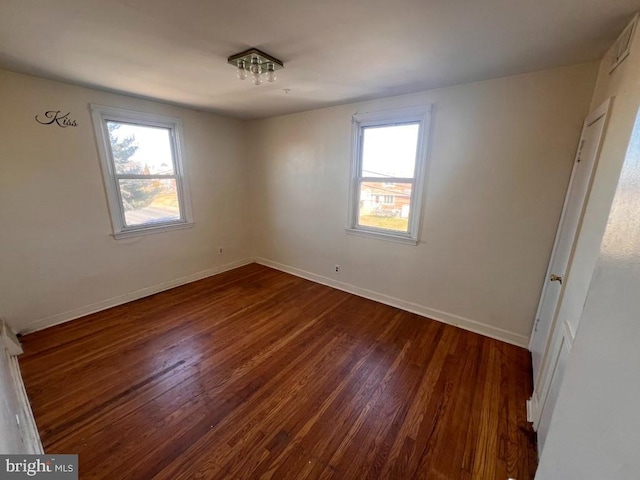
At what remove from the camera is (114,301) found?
Result: 3.11 m

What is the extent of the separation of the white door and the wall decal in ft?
14.0

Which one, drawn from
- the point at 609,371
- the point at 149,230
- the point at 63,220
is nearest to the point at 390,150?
the point at 609,371

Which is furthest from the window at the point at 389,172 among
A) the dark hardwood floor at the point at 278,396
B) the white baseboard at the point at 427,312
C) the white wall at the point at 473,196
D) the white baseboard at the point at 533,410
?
the white baseboard at the point at 533,410

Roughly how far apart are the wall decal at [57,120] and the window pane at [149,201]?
0.66 metres

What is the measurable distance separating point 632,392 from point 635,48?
5.92 ft

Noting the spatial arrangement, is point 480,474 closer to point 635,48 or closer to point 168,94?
point 635,48

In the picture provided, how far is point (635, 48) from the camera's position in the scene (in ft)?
4.18

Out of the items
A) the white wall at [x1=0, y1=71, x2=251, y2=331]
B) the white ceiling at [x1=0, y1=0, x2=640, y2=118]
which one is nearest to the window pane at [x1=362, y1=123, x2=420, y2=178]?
the white ceiling at [x1=0, y1=0, x2=640, y2=118]

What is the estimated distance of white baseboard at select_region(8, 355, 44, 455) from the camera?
4.75 ft

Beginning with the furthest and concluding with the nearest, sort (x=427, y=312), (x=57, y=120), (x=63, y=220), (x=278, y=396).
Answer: (x=427, y=312) → (x=63, y=220) → (x=57, y=120) → (x=278, y=396)

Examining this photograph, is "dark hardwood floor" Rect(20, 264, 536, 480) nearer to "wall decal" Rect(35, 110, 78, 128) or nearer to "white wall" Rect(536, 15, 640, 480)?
"white wall" Rect(536, 15, 640, 480)

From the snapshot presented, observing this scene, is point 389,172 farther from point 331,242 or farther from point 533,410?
point 533,410

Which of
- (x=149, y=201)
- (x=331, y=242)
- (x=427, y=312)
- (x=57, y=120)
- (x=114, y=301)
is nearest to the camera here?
(x=57, y=120)

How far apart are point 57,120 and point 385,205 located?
3490 mm
